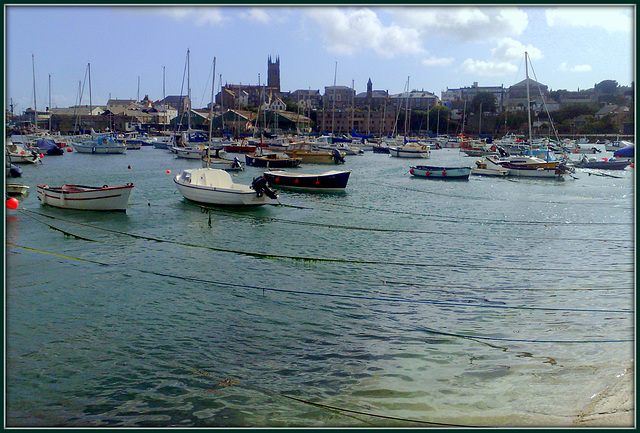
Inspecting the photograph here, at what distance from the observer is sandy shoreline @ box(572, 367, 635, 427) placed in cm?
747

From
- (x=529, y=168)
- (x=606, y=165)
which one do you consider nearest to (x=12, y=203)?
(x=529, y=168)

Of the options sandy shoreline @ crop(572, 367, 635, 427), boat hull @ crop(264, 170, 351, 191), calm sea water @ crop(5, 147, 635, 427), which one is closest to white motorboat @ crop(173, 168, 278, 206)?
calm sea water @ crop(5, 147, 635, 427)

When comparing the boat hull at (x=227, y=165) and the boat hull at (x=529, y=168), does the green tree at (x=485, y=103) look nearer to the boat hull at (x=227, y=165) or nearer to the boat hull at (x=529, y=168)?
the boat hull at (x=529, y=168)

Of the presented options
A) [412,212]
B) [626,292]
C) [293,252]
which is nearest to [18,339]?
[293,252]

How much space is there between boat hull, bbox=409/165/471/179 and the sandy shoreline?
44499mm

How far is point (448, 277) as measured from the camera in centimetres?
1720

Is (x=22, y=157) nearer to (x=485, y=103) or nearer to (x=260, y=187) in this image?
(x=260, y=187)

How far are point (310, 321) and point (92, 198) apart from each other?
1943cm

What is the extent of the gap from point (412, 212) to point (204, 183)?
1204 cm

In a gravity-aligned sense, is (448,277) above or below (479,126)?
below

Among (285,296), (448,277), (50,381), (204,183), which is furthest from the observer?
(204,183)

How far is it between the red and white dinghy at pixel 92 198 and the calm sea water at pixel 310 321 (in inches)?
58.1

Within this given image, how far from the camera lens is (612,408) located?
26.6 feet

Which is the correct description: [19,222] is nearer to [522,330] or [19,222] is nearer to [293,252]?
[293,252]
